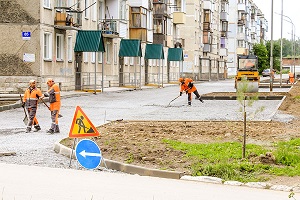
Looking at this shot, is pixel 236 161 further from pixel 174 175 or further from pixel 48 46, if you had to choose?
pixel 48 46

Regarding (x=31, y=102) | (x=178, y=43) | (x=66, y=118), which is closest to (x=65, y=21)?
(x=66, y=118)

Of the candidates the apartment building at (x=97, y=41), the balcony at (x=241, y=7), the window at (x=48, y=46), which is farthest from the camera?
the balcony at (x=241, y=7)

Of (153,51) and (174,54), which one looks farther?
(174,54)

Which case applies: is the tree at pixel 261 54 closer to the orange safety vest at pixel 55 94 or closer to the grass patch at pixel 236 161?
the orange safety vest at pixel 55 94

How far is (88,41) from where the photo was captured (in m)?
45.6

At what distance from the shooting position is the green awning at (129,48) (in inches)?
2156

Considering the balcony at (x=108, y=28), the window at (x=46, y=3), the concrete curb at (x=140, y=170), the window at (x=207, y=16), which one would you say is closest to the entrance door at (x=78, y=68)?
the balcony at (x=108, y=28)

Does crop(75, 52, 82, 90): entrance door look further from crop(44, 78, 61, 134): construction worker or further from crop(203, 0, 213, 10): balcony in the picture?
crop(203, 0, 213, 10): balcony

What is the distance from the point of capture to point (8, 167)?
12781mm

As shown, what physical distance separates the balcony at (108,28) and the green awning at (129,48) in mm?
2143

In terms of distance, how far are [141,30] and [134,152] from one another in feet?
157

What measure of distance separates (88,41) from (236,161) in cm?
3331

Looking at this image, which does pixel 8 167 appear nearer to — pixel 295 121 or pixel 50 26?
pixel 295 121

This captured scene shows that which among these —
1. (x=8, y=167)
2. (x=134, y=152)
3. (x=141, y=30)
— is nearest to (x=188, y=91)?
(x=134, y=152)
